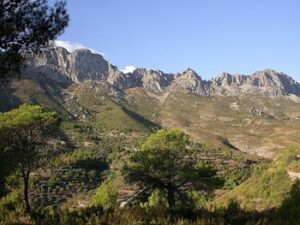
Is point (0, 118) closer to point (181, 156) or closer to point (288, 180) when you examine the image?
point (181, 156)

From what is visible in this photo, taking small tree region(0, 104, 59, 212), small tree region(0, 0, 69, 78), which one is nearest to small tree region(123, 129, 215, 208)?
small tree region(0, 104, 59, 212)

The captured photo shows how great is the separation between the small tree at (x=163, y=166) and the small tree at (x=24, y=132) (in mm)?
7300

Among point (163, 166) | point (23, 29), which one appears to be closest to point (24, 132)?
point (163, 166)

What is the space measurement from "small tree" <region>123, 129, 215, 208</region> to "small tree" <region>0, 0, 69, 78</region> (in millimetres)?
18732

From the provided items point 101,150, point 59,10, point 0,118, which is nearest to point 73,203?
point 0,118

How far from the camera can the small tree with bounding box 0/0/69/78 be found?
53.5 ft

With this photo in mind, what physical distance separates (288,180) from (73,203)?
4858 cm

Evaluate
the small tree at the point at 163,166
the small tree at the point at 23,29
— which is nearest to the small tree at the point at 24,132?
the small tree at the point at 163,166

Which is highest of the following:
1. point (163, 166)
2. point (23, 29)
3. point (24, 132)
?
point (23, 29)

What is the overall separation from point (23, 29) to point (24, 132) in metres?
19.9

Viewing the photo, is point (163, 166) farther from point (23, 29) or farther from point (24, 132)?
point (23, 29)

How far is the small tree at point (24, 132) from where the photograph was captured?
114 feet

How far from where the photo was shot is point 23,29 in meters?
17.0

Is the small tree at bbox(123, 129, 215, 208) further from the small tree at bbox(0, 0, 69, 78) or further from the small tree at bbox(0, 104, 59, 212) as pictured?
the small tree at bbox(0, 0, 69, 78)
